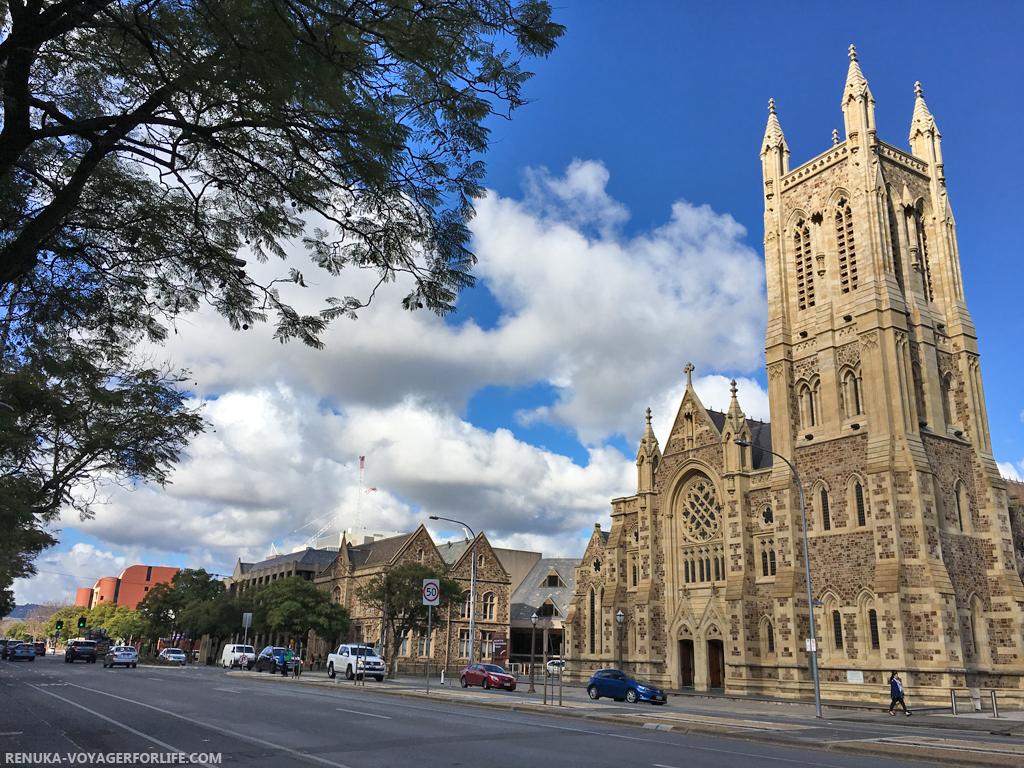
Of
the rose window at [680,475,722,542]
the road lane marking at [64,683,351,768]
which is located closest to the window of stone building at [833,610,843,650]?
Result: the rose window at [680,475,722,542]

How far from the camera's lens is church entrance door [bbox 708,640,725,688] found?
140ft

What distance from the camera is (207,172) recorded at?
30.2 feet

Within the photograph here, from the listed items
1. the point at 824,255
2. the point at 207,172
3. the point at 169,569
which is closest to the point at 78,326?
the point at 207,172

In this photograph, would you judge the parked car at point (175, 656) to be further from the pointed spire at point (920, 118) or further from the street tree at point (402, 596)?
the pointed spire at point (920, 118)

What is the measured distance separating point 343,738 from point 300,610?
4856 centimetres

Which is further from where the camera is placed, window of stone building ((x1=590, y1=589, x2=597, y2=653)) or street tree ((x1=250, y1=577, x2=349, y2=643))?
street tree ((x1=250, y1=577, x2=349, y2=643))

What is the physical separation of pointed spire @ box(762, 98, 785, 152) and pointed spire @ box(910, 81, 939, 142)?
7.52 metres

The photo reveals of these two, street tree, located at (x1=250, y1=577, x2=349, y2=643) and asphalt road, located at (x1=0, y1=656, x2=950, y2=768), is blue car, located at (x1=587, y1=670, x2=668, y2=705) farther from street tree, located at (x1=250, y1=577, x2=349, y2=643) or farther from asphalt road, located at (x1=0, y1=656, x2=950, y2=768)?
street tree, located at (x1=250, y1=577, x2=349, y2=643)

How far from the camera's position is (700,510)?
152 ft

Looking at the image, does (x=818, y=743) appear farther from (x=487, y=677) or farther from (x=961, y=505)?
(x=961, y=505)

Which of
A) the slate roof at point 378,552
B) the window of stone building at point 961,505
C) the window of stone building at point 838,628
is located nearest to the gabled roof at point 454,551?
the slate roof at point 378,552

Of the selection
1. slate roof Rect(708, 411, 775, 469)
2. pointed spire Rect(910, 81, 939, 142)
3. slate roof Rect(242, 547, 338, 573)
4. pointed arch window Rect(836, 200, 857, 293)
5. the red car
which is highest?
pointed spire Rect(910, 81, 939, 142)

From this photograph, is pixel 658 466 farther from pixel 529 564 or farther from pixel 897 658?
pixel 529 564

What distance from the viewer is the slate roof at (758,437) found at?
44625mm
